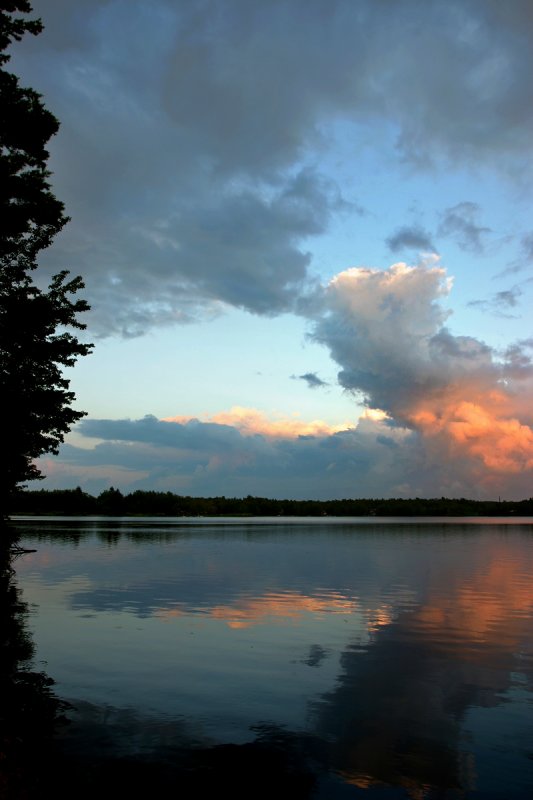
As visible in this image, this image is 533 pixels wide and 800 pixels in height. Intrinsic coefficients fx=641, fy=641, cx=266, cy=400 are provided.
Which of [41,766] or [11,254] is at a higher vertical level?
[11,254]

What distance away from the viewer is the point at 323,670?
2248 cm

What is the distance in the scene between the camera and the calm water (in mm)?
14688

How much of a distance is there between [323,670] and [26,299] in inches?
1034

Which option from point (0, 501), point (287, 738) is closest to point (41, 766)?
point (287, 738)

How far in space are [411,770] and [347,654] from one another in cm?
1151

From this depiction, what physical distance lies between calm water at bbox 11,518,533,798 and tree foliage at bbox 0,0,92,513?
415 inches

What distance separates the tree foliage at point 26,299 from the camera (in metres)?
27.5

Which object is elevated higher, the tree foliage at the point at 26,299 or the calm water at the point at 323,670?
the tree foliage at the point at 26,299

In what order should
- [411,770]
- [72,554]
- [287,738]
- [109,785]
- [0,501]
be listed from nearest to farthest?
[109,785] < [411,770] < [287,738] < [0,501] < [72,554]

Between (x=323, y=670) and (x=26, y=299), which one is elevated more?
(x=26, y=299)

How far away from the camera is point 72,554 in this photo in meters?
76.7

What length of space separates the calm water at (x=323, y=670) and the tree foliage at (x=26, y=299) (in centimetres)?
1054

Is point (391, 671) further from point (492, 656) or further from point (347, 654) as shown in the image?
point (492, 656)

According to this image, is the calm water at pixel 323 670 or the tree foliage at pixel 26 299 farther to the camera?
the tree foliage at pixel 26 299
